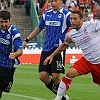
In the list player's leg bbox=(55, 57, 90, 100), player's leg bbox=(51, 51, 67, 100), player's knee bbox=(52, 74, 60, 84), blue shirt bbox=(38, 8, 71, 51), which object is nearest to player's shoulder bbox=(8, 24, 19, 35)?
player's leg bbox=(55, 57, 90, 100)

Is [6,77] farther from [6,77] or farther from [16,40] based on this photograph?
[16,40]

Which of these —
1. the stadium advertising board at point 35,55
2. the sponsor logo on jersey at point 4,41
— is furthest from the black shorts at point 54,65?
the stadium advertising board at point 35,55

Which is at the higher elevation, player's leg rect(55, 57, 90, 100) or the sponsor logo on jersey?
the sponsor logo on jersey

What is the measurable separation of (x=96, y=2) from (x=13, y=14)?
22.1 feet

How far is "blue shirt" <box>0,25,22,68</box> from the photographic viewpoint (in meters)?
9.66

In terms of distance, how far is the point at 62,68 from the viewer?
11391 millimetres

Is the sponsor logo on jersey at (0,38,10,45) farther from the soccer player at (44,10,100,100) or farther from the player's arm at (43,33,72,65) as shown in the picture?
the soccer player at (44,10,100,100)

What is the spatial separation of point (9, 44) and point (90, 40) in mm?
1724

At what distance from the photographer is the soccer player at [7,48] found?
31.5ft

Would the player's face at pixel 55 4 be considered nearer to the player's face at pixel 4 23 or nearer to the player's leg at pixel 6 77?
the player's face at pixel 4 23

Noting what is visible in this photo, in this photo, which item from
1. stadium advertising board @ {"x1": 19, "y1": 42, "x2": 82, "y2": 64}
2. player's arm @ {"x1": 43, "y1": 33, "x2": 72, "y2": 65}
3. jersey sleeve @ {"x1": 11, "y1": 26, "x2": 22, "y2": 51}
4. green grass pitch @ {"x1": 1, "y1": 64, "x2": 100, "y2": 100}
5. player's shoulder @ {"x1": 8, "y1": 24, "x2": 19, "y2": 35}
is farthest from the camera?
stadium advertising board @ {"x1": 19, "y1": 42, "x2": 82, "y2": 64}

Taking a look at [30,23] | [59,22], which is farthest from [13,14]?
[59,22]

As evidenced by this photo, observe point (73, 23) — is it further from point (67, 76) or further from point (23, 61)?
point (23, 61)

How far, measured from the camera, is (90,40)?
395 inches
